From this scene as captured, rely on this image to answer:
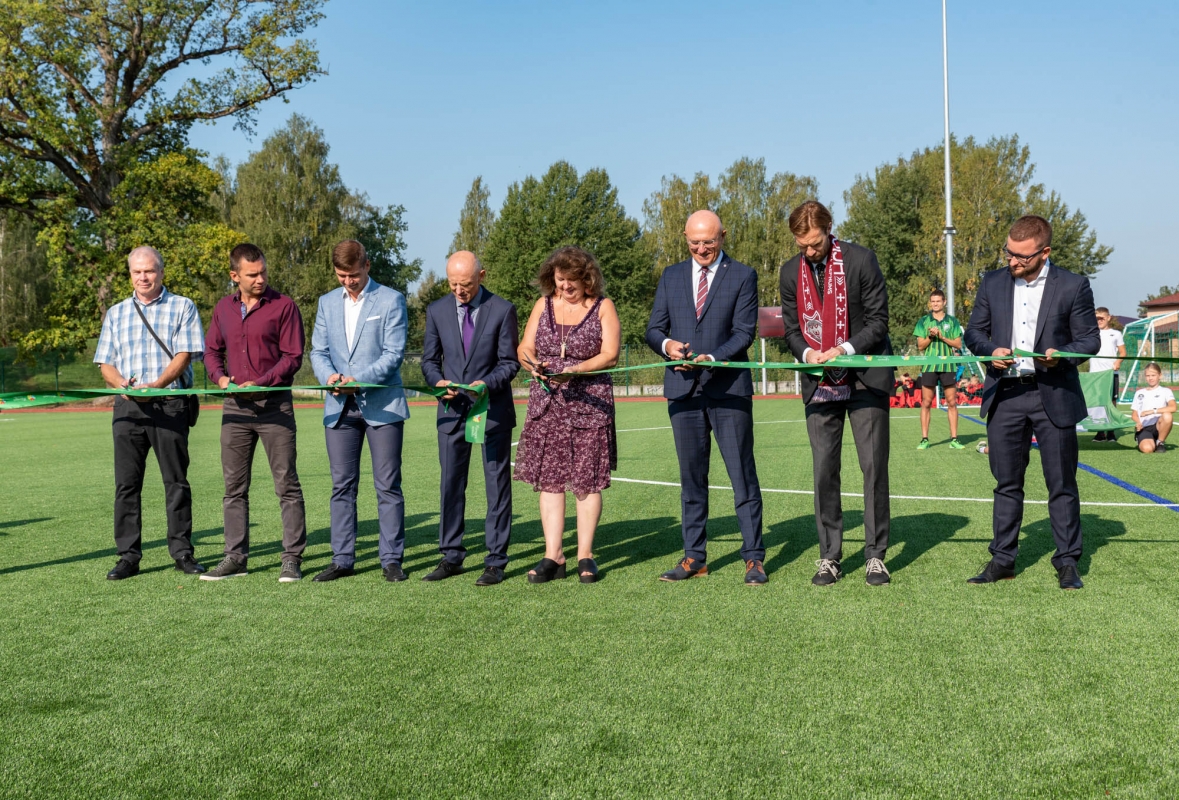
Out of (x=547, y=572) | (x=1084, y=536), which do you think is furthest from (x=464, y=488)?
(x=1084, y=536)

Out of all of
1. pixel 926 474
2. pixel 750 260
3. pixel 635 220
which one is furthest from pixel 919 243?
pixel 926 474

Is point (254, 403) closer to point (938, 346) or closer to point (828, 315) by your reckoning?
point (828, 315)

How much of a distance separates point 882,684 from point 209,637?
287 centimetres

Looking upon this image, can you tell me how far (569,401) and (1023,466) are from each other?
2.49m

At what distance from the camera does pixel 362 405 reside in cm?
567

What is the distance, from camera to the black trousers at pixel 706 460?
5336 millimetres

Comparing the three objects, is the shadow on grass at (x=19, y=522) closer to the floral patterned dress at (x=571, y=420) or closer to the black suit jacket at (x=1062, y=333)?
the floral patterned dress at (x=571, y=420)

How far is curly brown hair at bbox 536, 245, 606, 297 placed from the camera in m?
5.34

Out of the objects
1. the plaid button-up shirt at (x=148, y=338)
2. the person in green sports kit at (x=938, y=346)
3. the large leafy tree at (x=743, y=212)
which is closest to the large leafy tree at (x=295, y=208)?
the large leafy tree at (x=743, y=212)

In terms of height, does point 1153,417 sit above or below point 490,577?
above

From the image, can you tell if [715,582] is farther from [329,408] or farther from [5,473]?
[5,473]

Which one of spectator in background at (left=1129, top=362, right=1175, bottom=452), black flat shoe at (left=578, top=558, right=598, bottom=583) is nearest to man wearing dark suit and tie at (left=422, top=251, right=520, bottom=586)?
black flat shoe at (left=578, top=558, right=598, bottom=583)

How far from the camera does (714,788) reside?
8.71 feet

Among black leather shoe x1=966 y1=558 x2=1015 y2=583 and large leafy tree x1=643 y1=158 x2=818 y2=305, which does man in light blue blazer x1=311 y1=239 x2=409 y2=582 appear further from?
large leafy tree x1=643 y1=158 x2=818 y2=305
